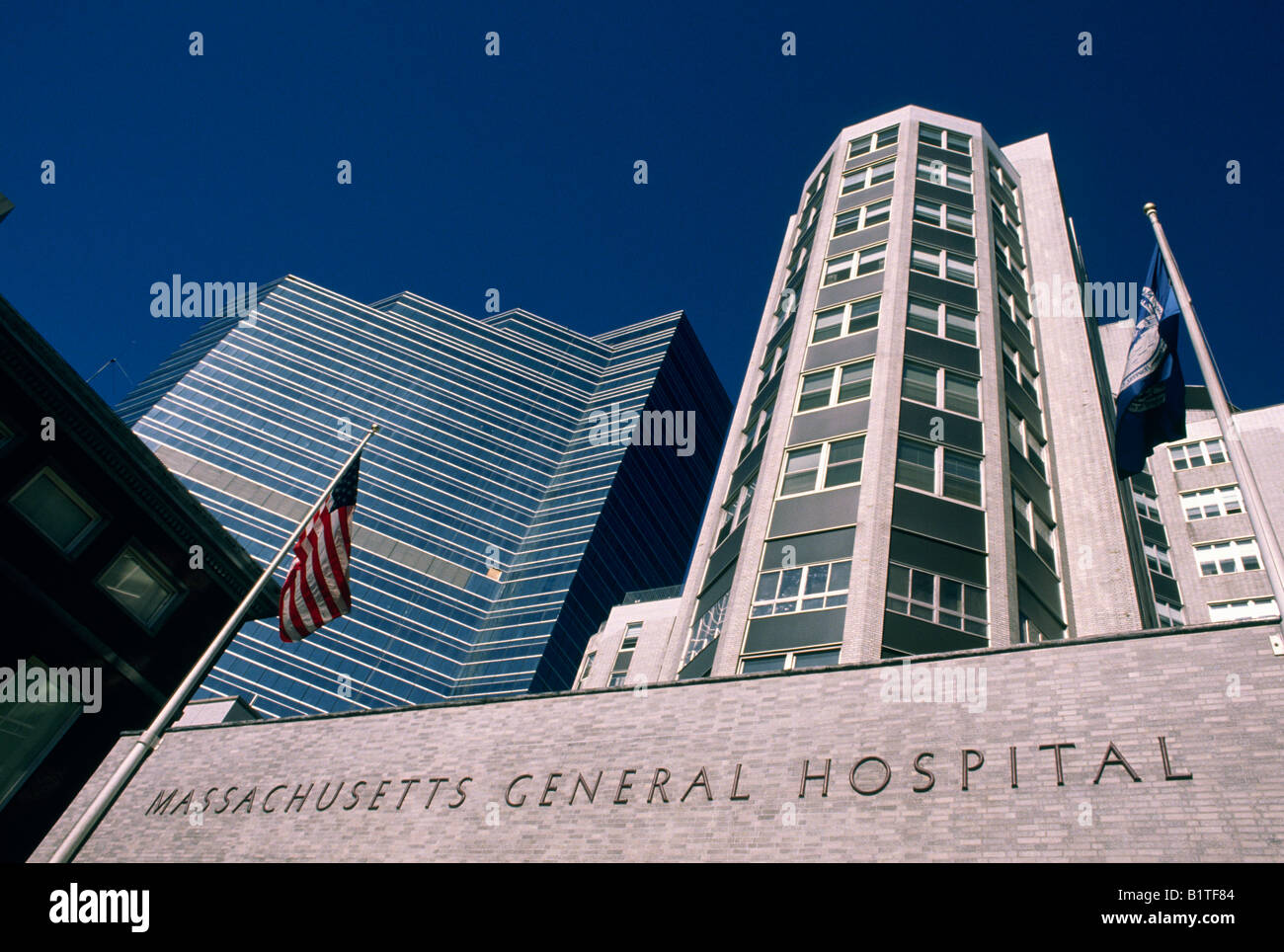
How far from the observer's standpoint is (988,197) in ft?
114

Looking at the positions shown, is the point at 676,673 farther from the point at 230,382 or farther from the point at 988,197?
the point at 230,382

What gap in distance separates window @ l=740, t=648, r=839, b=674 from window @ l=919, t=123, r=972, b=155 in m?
28.8

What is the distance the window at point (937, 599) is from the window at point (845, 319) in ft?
35.1

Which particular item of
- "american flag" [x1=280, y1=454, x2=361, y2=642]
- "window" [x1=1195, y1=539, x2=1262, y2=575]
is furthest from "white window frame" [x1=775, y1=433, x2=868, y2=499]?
"window" [x1=1195, y1=539, x2=1262, y2=575]

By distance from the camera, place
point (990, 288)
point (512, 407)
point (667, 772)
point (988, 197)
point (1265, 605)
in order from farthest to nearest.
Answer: point (512, 407), point (1265, 605), point (988, 197), point (990, 288), point (667, 772)

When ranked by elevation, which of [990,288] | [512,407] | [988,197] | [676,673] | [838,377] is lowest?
[676,673]

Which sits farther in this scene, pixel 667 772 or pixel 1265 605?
pixel 1265 605

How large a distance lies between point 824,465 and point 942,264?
38.6ft

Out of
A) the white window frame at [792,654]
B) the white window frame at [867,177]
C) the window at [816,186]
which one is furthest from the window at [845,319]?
the white window frame at [792,654]

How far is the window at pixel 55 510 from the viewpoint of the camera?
22.2m

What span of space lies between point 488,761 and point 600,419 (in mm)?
146265

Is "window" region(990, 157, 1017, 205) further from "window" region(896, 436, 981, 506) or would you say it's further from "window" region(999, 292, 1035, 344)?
"window" region(896, 436, 981, 506)
